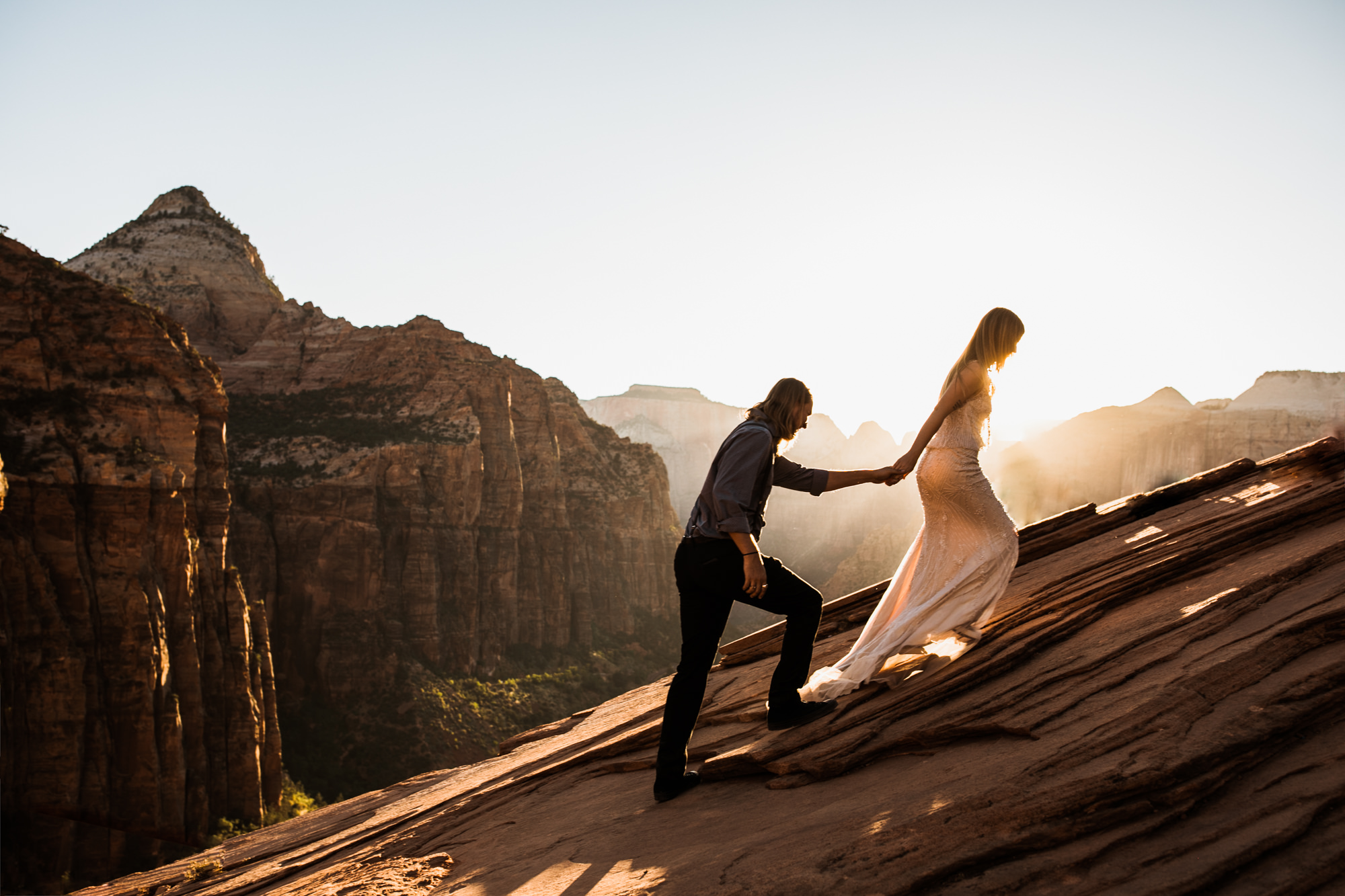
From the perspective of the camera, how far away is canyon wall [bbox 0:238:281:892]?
54.7 ft

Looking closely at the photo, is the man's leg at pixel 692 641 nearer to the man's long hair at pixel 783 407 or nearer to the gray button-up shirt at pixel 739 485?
the gray button-up shirt at pixel 739 485

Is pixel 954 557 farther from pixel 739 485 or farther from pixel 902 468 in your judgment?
pixel 739 485

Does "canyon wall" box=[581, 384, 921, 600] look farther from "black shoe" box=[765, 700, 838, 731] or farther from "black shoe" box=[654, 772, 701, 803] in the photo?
"black shoe" box=[654, 772, 701, 803]

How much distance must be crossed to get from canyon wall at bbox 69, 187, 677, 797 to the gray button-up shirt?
32.1m

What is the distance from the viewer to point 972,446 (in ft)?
14.9

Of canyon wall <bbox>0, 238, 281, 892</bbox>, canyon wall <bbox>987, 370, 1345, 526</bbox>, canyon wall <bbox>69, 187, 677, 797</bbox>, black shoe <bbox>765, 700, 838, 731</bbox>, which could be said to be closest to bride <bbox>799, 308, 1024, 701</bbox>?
black shoe <bbox>765, 700, 838, 731</bbox>

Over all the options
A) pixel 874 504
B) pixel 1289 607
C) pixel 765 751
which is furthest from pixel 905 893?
pixel 874 504

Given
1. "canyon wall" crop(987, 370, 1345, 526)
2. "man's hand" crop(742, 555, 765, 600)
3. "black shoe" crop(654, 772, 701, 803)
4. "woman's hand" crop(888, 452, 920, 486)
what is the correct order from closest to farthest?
"man's hand" crop(742, 555, 765, 600) → "black shoe" crop(654, 772, 701, 803) → "woman's hand" crop(888, 452, 920, 486) → "canyon wall" crop(987, 370, 1345, 526)

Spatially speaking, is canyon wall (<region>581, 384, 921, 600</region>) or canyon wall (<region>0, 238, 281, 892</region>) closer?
canyon wall (<region>0, 238, 281, 892</region>)

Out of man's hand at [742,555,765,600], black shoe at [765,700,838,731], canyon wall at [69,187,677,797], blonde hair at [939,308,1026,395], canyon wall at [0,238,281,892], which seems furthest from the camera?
canyon wall at [69,187,677,797]

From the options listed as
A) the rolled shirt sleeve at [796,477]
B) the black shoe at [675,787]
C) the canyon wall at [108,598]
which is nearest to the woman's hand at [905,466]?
the rolled shirt sleeve at [796,477]

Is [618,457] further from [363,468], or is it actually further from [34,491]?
[34,491]

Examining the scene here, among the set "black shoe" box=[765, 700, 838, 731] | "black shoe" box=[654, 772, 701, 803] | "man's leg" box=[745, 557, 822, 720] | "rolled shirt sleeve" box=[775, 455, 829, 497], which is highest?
"rolled shirt sleeve" box=[775, 455, 829, 497]

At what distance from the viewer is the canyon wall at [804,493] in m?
79.6
